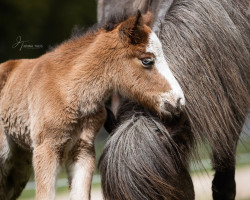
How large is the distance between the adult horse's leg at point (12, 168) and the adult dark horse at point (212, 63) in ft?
3.56

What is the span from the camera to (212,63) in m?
3.73

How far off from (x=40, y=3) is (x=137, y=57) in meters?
7.97

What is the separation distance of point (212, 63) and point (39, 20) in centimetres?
772

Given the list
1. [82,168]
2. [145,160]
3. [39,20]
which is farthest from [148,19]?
[39,20]

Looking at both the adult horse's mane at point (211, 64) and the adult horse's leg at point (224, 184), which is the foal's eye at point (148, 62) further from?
the adult horse's leg at point (224, 184)

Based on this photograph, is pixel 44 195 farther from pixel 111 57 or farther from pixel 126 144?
pixel 111 57

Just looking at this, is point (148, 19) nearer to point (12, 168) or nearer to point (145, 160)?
point (145, 160)

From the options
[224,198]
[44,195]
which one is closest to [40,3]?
[224,198]

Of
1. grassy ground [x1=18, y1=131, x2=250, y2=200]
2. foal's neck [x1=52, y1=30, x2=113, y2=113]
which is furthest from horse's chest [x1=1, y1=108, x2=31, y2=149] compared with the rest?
foal's neck [x1=52, y1=30, x2=113, y2=113]

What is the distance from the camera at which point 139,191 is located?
11.1 feet

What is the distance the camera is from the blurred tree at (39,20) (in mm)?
10695

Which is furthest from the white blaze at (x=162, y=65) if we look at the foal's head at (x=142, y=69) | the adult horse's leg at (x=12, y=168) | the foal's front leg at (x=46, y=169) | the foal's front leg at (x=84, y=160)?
the adult horse's leg at (x=12, y=168)

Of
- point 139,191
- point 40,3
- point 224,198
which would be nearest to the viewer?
point 139,191

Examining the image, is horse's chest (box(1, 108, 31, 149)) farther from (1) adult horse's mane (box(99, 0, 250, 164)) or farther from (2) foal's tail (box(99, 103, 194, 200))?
(1) adult horse's mane (box(99, 0, 250, 164))
